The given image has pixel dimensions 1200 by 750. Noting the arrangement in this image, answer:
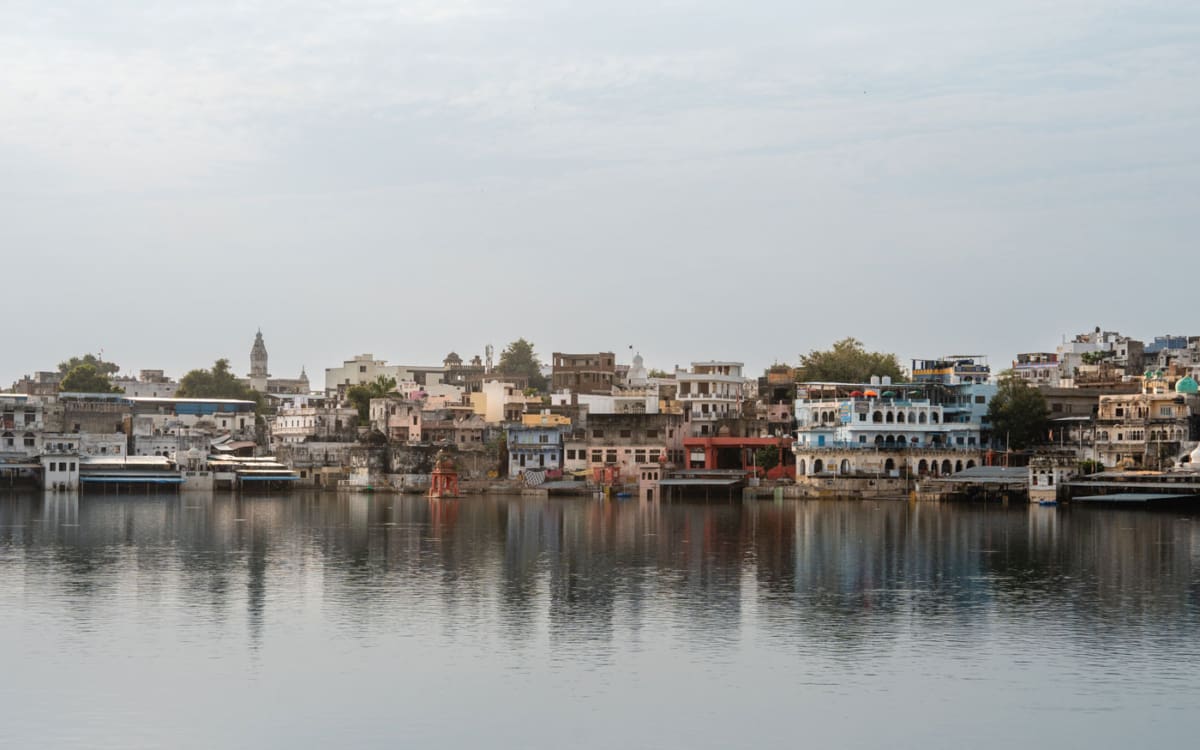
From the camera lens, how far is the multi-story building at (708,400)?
89938 mm

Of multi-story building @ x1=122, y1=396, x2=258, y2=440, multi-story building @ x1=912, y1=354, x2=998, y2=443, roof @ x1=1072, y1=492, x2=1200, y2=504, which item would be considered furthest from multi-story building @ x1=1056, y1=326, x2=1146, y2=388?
multi-story building @ x1=122, y1=396, x2=258, y2=440

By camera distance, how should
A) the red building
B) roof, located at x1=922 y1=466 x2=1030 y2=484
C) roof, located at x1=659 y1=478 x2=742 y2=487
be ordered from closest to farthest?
roof, located at x1=922 y1=466 x2=1030 y2=484
roof, located at x1=659 y1=478 x2=742 y2=487
the red building

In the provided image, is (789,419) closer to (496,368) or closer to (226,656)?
(496,368)

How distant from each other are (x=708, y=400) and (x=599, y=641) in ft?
200

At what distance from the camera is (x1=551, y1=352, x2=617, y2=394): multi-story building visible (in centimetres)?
10262

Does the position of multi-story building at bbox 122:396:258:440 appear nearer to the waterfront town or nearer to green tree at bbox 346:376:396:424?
Result: the waterfront town

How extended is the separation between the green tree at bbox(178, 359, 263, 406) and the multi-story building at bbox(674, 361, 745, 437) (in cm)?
4218

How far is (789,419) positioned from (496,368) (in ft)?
149

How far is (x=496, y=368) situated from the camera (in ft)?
431

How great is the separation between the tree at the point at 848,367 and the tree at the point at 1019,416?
39.7 ft

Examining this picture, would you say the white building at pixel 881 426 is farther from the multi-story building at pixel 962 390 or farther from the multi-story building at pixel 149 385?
the multi-story building at pixel 149 385

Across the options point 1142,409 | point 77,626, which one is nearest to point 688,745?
point 77,626

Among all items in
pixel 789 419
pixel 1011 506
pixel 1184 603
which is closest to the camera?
pixel 1184 603

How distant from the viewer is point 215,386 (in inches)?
4850
